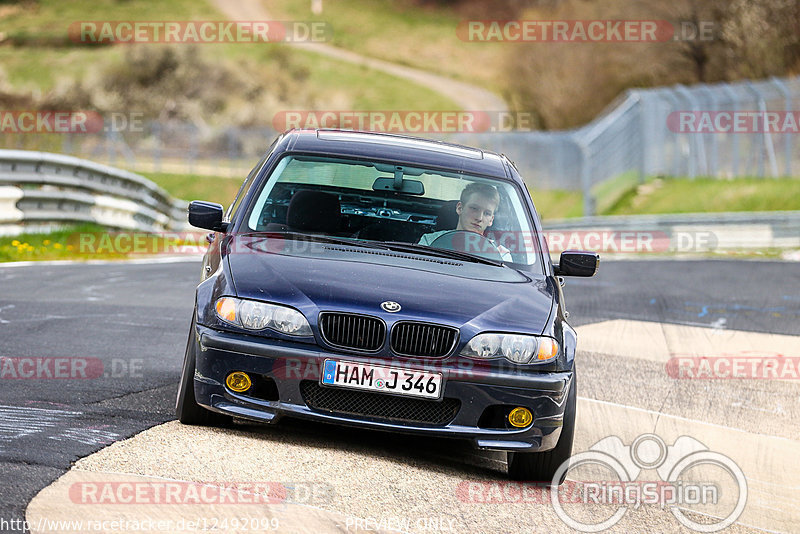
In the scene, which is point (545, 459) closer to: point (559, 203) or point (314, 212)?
point (314, 212)

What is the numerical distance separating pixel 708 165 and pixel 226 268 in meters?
29.3

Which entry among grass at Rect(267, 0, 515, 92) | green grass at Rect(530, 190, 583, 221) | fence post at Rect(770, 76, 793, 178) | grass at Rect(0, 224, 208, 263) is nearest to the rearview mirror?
grass at Rect(0, 224, 208, 263)

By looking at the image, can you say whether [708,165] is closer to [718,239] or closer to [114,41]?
[718,239]

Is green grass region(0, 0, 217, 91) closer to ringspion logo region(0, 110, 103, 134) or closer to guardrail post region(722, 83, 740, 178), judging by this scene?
ringspion logo region(0, 110, 103, 134)

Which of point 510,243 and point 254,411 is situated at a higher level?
point 510,243

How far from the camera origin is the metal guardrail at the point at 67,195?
16281 mm

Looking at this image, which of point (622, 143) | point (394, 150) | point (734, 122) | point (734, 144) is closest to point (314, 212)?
point (394, 150)

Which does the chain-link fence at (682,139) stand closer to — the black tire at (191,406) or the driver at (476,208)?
the driver at (476,208)

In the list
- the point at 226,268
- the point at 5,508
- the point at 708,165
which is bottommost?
the point at 5,508

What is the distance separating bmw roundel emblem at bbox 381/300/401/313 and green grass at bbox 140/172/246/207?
34618 mm

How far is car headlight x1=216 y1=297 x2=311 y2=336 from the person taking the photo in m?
5.84

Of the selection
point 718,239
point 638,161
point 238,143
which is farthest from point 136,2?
point 718,239

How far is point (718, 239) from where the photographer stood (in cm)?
2478

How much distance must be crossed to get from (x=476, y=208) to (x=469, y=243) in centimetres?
30
